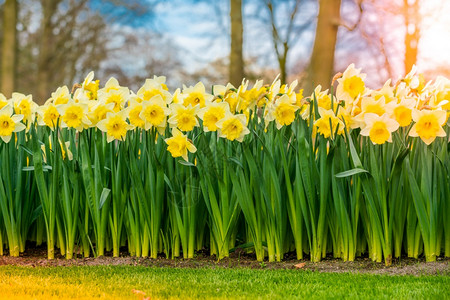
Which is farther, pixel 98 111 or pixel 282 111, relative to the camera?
pixel 98 111

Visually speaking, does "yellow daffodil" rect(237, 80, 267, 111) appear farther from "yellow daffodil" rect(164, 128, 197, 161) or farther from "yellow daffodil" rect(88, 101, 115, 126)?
"yellow daffodil" rect(88, 101, 115, 126)

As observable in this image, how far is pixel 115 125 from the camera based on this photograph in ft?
11.4

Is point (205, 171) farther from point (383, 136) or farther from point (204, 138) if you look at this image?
point (383, 136)

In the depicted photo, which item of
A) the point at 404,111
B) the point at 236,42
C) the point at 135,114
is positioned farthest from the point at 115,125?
the point at 236,42

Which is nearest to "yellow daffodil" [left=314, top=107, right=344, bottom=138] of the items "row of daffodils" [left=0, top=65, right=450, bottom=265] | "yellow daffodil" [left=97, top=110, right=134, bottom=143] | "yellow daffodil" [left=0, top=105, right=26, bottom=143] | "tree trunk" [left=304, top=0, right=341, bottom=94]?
"row of daffodils" [left=0, top=65, right=450, bottom=265]

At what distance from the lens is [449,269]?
3094mm

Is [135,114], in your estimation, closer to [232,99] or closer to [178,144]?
[178,144]

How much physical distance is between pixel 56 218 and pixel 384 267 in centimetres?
240

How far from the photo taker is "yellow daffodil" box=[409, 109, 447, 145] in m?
3.10

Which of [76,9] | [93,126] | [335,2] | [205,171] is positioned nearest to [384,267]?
[205,171]

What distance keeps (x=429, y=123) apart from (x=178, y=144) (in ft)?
5.31

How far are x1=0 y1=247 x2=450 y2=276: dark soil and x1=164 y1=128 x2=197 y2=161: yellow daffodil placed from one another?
2.56 ft

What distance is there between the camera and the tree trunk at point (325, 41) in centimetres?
839

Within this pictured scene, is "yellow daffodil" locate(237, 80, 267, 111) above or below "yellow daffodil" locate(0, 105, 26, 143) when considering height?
above
